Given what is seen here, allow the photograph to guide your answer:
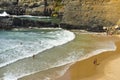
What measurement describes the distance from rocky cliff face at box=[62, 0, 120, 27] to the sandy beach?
19.5 meters

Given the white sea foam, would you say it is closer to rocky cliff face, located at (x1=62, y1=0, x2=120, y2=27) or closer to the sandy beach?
the sandy beach

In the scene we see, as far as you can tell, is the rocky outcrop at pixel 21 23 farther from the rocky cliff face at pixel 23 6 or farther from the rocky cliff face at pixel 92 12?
the rocky cliff face at pixel 23 6

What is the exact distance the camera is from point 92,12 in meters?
51.2

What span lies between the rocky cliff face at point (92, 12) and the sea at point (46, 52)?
443 cm

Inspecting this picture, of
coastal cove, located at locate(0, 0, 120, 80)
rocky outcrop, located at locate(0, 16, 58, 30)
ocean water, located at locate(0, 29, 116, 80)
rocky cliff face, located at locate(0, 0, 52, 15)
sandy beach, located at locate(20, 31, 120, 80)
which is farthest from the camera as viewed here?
rocky cliff face, located at locate(0, 0, 52, 15)

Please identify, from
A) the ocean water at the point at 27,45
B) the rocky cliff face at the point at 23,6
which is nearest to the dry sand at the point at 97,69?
the ocean water at the point at 27,45

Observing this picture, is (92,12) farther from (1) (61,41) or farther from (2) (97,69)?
(2) (97,69)

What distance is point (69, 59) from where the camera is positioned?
28.8m

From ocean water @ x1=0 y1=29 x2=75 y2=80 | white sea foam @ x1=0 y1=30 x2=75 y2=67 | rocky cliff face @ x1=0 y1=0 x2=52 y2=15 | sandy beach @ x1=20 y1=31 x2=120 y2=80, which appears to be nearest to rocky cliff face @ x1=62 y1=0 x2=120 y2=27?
ocean water @ x1=0 y1=29 x2=75 y2=80

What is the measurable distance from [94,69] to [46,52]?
27.2 feet

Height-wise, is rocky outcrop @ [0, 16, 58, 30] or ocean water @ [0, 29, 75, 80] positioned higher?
ocean water @ [0, 29, 75, 80]

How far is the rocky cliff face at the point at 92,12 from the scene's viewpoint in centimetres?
4941

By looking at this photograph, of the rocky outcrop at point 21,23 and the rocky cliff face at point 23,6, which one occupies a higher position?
the rocky cliff face at point 23,6

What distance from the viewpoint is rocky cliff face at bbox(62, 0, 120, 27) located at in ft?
162
